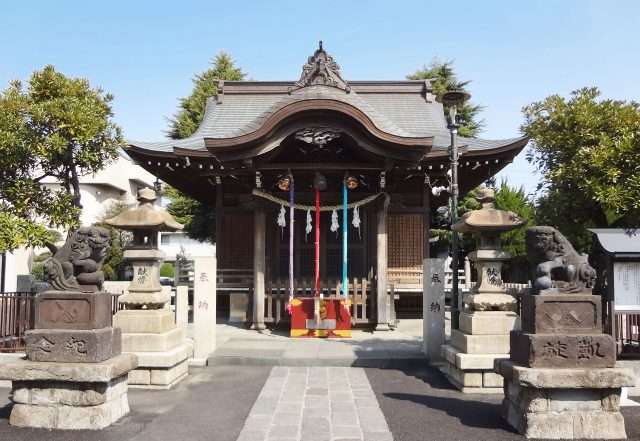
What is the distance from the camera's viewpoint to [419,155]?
37.4 feet

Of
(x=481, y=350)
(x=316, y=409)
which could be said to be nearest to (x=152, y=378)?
(x=316, y=409)

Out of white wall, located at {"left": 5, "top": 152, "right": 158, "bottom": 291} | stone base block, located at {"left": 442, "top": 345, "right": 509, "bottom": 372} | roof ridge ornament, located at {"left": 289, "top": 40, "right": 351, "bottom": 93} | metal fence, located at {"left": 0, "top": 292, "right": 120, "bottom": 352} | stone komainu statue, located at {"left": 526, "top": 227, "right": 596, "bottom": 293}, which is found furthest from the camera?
white wall, located at {"left": 5, "top": 152, "right": 158, "bottom": 291}

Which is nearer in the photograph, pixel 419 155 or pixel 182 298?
pixel 182 298

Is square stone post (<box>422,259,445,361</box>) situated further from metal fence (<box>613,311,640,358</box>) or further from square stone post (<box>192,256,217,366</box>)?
square stone post (<box>192,256,217,366</box>)

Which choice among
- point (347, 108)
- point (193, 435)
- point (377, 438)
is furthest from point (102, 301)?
point (347, 108)

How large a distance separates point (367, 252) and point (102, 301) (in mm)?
8761

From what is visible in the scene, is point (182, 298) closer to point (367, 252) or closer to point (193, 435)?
point (193, 435)

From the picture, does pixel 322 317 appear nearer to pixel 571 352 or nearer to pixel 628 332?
pixel 628 332

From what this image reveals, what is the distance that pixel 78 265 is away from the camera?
18.3 ft

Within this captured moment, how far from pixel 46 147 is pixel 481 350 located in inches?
376

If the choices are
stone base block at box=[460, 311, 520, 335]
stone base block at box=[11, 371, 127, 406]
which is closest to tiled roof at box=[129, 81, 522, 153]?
stone base block at box=[460, 311, 520, 335]

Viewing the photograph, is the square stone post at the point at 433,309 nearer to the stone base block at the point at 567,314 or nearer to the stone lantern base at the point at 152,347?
the stone base block at the point at 567,314

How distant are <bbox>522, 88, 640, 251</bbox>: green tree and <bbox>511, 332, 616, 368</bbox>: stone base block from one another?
6.12 meters

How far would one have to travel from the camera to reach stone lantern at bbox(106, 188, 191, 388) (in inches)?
288
